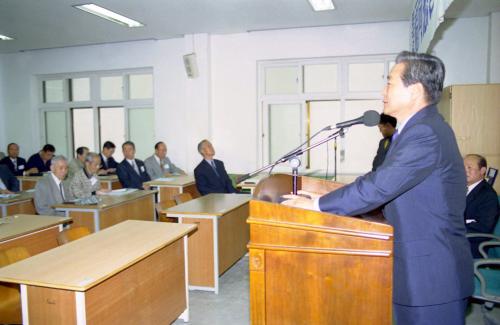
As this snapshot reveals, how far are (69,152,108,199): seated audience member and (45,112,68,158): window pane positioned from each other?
434 centimetres

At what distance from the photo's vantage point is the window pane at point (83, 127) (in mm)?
9188

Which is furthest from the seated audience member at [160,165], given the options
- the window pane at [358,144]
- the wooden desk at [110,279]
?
the wooden desk at [110,279]

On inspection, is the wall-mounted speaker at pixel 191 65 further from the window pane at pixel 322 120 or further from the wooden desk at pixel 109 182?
the wooden desk at pixel 109 182

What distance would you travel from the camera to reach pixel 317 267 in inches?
48.8

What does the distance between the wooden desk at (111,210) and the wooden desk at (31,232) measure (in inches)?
26.8

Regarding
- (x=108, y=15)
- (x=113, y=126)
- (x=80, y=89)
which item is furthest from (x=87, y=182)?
(x=80, y=89)

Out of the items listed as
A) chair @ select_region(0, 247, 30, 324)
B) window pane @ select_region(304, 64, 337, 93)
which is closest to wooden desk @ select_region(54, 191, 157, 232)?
chair @ select_region(0, 247, 30, 324)

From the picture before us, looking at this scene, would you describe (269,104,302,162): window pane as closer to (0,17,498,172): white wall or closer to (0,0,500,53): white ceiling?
(0,17,498,172): white wall

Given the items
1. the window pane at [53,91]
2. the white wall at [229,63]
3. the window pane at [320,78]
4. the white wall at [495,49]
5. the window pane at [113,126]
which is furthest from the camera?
the window pane at [53,91]

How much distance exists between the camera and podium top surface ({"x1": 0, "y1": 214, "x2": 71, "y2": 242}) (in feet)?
10.8

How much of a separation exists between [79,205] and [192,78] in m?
4.03

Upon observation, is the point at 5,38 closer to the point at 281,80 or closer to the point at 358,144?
the point at 281,80

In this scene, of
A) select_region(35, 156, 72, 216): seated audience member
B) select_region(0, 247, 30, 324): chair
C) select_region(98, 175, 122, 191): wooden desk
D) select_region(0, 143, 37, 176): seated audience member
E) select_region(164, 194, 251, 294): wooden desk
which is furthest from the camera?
select_region(0, 143, 37, 176): seated audience member

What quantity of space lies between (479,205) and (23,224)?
395 centimetres
